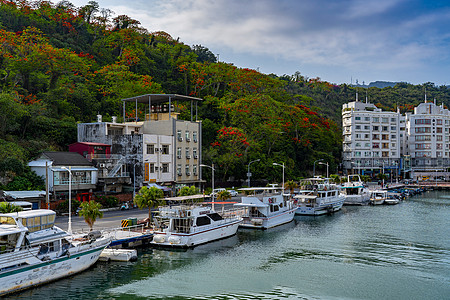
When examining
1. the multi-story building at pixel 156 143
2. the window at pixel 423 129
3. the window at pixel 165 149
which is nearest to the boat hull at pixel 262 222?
the multi-story building at pixel 156 143

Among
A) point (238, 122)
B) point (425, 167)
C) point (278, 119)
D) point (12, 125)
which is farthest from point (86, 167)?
point (425, 167)

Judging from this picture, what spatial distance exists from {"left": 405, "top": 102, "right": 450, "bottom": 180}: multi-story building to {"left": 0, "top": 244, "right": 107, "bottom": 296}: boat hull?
125953 mm

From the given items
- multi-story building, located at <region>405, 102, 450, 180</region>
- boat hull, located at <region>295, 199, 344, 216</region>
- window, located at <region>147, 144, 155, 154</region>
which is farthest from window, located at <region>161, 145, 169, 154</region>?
multi-story building, located at <region>405, 102, 450, 180</region>

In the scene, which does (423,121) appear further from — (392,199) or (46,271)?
(46,271)

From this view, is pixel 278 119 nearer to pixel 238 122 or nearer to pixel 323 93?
pixel 238 122

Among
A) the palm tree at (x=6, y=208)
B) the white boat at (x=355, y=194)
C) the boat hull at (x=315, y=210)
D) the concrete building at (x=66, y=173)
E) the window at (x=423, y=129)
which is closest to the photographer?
the palm tree at (x=6, y=208)

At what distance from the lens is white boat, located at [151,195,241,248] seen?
41375mm

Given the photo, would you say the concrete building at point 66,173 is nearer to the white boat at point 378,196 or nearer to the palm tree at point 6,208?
the palm tree at point 6,208

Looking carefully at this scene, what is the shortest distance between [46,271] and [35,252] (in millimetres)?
1528

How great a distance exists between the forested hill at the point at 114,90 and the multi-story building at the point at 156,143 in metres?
6.74

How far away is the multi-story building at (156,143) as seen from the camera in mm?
67000

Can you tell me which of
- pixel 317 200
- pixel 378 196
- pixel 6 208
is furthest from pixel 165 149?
pixel 378 196

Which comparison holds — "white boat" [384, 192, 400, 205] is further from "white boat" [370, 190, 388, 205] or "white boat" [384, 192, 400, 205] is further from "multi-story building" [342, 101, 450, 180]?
"multi-story building" [342, 101, 450, 180]

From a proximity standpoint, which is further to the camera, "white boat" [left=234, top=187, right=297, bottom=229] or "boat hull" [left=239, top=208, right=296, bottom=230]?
"white boat" [left=234, top=187, right=297, bottom=229]
